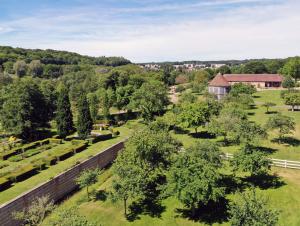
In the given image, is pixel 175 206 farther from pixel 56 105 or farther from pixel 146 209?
pixel 56 105

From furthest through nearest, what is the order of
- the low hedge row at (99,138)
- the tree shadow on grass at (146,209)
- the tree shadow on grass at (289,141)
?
the low hedge row at (99,138), the tree shadow on grass at (289,141), the tree shadow on grass at (146,209)

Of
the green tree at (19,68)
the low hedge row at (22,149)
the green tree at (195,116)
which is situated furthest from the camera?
the green tree at (19,68)

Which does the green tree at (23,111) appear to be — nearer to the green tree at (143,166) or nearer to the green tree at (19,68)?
the green tree at (143,166)

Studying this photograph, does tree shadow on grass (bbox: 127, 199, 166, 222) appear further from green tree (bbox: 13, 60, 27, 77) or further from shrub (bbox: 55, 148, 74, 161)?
green tree (bbox: 13, 60, 27, 77)

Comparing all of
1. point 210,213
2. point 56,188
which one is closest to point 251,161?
point 210,213

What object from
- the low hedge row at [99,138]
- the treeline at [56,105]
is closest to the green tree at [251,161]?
the low hedge row at [99,138]

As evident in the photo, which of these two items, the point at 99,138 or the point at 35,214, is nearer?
the point at 35,214
